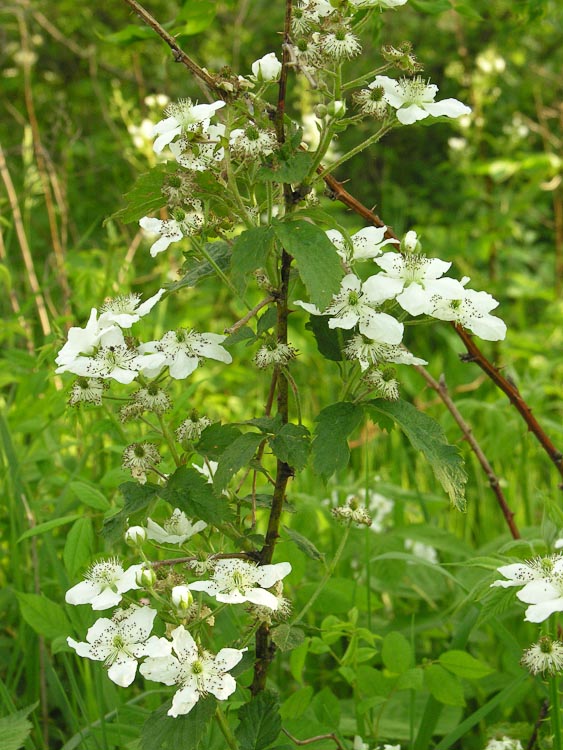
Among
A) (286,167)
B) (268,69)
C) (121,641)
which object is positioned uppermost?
(268,69)

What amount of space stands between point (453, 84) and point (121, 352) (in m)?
5.69

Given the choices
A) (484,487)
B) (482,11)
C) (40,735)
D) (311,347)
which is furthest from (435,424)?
(482,11)

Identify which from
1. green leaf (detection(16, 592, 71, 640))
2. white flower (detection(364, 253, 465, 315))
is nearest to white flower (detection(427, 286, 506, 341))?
white flower (detection(364, 253, 465, 315))

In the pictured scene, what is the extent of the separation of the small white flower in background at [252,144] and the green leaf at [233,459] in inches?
13.8

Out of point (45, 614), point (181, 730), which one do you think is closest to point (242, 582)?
point (181, 730)

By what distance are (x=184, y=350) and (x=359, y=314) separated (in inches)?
9.3

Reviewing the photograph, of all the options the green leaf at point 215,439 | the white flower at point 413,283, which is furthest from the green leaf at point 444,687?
the white flower at point 413,283

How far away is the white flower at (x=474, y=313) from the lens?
1.23 meters

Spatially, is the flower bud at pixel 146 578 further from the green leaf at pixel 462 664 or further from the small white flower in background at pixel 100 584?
the green leaf at pixel 462 664

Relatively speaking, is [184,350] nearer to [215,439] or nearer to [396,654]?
[215,439]

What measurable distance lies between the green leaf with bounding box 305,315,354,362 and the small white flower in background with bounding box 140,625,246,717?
16.2 inches

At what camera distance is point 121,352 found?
1.22 meters

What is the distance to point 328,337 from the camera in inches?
50.4

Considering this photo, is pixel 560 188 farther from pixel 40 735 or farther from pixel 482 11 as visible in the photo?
pixel 40 735
